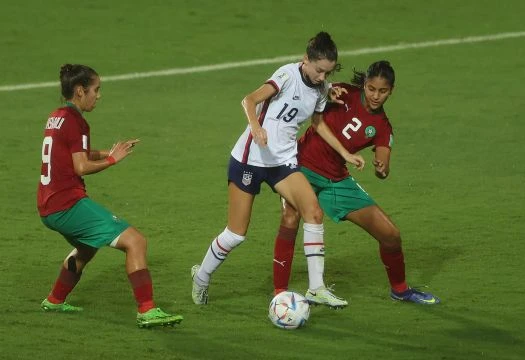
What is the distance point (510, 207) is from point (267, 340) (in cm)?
445

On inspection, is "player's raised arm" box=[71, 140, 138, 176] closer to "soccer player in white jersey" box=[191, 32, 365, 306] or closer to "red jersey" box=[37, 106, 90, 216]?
"red jersey" box=[37, 106, 90, 216]

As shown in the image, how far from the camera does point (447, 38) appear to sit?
20.5 m

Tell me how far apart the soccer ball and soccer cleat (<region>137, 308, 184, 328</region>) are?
0.67m

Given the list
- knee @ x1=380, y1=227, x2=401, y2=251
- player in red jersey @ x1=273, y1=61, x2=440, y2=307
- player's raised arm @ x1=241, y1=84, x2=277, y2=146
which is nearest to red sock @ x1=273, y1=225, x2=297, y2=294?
player in red jersey @ x1=273, y1=61, x2=440, y2=307

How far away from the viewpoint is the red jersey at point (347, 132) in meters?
10.4

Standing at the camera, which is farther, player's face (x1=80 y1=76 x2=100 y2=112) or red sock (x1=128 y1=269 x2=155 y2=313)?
player's face (x1=80 y1=76 x2=100 y2=112)

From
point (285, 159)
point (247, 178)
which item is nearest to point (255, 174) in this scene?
point (247, 178)

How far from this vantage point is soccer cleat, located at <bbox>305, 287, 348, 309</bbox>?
10.1 meters

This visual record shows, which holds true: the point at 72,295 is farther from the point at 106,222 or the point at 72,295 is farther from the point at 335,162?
the point at 335,162

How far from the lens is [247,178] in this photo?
32.8 feet

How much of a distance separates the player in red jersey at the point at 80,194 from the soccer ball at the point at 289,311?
68 centimetres

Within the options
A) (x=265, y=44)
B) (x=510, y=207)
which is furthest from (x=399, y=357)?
(x=265, y=44)

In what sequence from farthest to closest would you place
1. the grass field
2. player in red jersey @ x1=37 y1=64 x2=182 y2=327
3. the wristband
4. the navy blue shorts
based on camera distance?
1. the navy blue shorts
2. the grass field
3. player in red jersey @ x1=37 y1=64 x2=182 y2=327
4. the wristband

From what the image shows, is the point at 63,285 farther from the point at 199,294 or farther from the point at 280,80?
the point at 280,80
